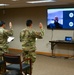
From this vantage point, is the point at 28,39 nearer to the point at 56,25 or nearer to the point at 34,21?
the point at 56,25

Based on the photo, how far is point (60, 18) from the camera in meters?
7.36

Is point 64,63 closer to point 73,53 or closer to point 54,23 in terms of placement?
point 73,53

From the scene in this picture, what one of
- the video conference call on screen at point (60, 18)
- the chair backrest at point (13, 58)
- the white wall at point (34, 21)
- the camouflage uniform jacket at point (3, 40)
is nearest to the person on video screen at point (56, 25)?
the video conference call on screen at point (60, 18)

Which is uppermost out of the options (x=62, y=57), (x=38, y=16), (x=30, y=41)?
(x=38, y=16)

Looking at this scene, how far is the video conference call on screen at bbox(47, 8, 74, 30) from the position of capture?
7145mm

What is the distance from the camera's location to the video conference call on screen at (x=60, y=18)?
714cm

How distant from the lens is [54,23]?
7516mm

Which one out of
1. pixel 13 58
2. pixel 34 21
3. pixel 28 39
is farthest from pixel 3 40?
pixel 34 21

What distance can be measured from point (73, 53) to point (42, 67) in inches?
76.4

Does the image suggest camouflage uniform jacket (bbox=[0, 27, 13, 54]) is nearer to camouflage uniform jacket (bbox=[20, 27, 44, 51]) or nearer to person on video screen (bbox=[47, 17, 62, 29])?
camouflage uniform jacket (bbox=[20, 27, 44, 51])

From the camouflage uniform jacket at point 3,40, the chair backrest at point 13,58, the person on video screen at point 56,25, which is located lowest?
the chair backrest at point 13,58

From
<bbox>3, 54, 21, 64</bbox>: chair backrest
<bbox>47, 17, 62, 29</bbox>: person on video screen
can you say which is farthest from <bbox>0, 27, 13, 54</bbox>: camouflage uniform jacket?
<bbox>47, 17, 62, 29</bbox>: person on video screen

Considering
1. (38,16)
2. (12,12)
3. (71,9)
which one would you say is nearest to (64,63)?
(71,9)

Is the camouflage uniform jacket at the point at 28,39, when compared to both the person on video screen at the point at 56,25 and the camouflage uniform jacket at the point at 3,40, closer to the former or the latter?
the camouflage uniform jacket at the point at 3,40
